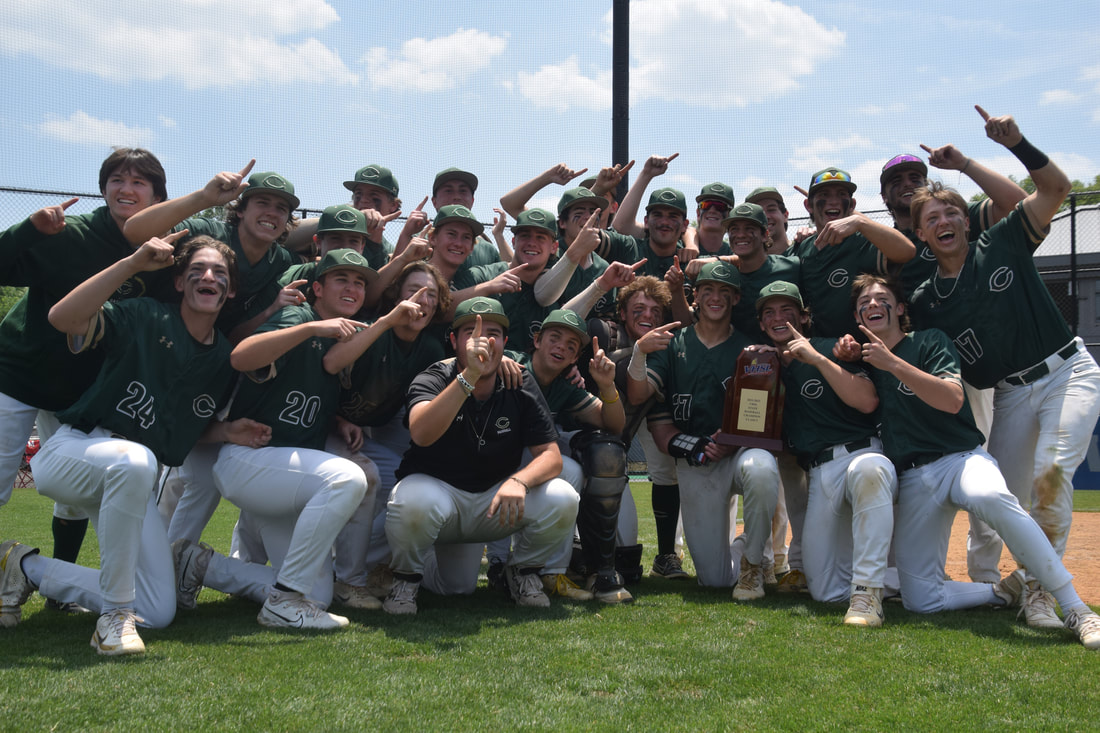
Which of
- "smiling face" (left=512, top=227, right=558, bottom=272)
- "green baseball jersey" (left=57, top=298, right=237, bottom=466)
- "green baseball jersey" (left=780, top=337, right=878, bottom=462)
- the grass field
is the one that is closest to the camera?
the grass field

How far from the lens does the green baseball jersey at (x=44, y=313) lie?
4016 mm

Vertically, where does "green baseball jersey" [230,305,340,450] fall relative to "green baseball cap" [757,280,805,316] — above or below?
below

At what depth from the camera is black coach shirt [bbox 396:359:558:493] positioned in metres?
4.40

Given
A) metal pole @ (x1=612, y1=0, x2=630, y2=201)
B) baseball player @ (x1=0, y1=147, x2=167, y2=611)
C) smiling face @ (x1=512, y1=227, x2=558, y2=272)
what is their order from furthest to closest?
metal pole @ (x1=612, y1=0, x2=630, y2=201) < smiling face @ (x1=512, y1=227, x2=558, y2=272) < baseball player @ (x1=0, y1=147, x2=167, y2=611)

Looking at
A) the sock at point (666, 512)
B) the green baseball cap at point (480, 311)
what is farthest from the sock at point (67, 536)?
the sock at point (666, 512)

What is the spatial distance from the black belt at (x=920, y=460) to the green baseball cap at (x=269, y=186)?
3.77m

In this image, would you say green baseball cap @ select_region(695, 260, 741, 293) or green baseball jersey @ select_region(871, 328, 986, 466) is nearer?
green baseball jersey @ select_region(871, 328, 986, 466)

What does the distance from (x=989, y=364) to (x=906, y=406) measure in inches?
22.1

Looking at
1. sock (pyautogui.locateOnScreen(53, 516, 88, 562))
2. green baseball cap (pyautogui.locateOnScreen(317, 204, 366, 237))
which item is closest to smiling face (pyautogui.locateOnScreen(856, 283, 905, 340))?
green baseball cap (pyautogui.locateOnScreen(317, 204, 366, 237))

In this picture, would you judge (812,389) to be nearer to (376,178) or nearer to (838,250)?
(838,250)

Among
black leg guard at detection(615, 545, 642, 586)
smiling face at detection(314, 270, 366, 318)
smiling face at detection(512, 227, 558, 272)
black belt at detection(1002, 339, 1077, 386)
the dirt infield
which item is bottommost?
the dirt infield

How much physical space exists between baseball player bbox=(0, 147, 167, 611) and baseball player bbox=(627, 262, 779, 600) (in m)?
2.99

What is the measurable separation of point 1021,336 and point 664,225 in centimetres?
249

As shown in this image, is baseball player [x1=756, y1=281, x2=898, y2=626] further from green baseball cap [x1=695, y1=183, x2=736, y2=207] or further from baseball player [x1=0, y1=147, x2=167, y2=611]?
baseball player [x1=0, y1=147, x2=167, y2=611]
